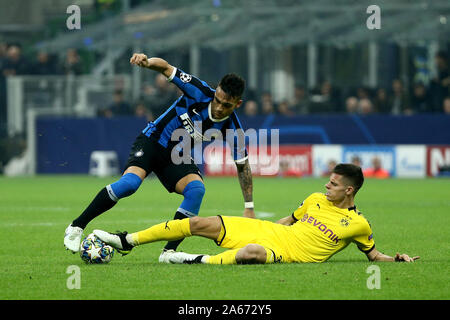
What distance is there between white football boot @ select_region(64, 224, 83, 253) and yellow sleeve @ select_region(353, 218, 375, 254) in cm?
247

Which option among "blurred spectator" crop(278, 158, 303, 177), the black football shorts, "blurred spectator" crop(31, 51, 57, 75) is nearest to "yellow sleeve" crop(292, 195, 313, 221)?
the black football shorts

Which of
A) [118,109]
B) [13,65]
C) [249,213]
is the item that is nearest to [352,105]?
[118,109]

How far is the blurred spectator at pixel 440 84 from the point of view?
23.6 m

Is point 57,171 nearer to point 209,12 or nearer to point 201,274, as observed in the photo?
point 209,12

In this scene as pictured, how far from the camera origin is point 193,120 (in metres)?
9.18

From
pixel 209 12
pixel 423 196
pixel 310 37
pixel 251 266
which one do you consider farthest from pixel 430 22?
pixel 251 266

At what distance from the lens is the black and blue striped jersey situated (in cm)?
912

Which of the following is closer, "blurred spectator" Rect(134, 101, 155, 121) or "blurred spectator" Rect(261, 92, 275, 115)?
"blurred spectator" Rect(261, 92, 275, 115)

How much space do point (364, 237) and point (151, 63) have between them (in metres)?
2.47

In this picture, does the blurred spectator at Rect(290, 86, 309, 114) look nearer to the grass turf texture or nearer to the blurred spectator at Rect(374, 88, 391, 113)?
the blurred spectator at Rect(374, 88, 391, 113)

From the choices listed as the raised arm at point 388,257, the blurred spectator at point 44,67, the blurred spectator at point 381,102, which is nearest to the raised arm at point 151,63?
the raised arm at point 388,257

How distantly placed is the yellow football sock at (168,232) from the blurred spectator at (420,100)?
16916 millimetres
